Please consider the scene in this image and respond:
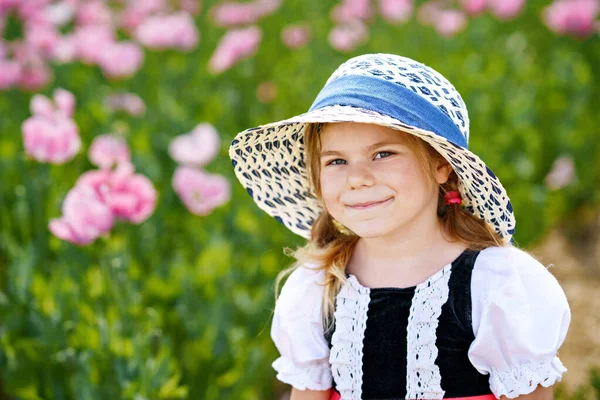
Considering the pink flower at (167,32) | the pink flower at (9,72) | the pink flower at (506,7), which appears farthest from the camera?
the pink flower at (506,7)

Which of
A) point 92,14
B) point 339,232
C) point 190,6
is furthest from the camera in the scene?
point 190,6

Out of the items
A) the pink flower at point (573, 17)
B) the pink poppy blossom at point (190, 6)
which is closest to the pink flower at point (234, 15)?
the pink poppy blossom at point (190, 6)

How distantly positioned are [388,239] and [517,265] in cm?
25

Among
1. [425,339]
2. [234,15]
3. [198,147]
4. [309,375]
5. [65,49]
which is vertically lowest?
[309,375]

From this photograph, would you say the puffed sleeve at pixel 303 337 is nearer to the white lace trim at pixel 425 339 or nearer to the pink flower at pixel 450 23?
the white lace trim at pixel 425 339

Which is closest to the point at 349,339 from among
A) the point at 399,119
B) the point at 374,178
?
the point at 374,178

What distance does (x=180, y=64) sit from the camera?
470cm

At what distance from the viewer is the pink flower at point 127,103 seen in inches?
157

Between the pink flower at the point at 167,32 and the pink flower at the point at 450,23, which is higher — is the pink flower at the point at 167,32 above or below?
above

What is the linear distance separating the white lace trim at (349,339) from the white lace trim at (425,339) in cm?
10

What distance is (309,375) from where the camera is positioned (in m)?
1.76

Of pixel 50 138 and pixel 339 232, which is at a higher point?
pixel 50 138

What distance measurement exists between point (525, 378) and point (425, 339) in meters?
0.19

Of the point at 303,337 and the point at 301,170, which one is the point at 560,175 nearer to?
the point at 301,170
